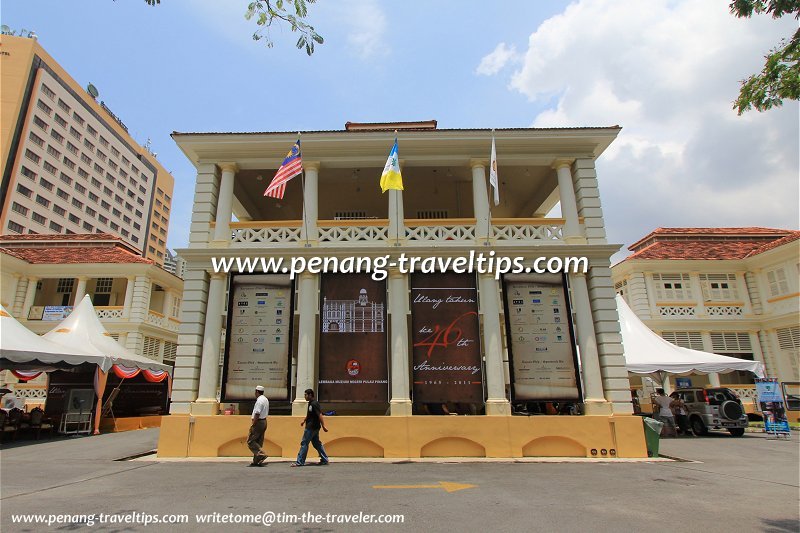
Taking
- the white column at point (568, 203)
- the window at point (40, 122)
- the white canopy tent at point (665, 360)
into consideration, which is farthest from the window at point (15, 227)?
the white canopy tent at point (665, 360)

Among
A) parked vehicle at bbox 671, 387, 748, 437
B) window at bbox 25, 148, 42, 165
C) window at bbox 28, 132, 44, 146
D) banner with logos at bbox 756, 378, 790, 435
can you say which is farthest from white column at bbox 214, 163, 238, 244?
window at bbox 28, 132, 44, 146

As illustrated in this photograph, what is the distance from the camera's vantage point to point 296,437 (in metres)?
11.5

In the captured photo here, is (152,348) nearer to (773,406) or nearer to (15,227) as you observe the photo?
(773,406)

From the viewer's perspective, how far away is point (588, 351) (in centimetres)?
1248

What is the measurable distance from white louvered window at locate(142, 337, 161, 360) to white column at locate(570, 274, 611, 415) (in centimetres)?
2588

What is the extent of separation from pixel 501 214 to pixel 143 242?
8373cm

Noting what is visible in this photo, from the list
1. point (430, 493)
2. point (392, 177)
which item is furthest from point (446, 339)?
point (430, 493)

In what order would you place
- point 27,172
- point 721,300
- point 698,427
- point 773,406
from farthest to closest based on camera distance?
point 27,172 → point 721,300 → point 698,427 → point 773,406

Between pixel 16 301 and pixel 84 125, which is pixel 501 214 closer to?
pixel 16 301

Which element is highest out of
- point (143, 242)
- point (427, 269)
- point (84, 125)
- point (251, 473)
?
point (84, 125)

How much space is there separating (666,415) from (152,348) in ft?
94.6

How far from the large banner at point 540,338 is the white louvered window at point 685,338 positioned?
632 inches

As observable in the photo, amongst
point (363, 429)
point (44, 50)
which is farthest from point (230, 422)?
point (44, 50)

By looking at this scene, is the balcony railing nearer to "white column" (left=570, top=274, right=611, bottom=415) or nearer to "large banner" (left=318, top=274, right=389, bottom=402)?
"large banner" (left=318, top=274, right=389, bottom=402)
